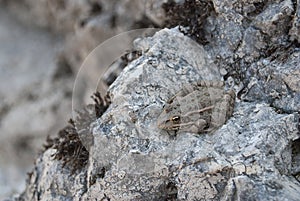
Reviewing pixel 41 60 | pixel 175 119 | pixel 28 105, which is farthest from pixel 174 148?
pixel 41 60

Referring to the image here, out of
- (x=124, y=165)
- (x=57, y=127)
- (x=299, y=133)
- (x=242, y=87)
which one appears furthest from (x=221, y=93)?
(x=57, y=127)

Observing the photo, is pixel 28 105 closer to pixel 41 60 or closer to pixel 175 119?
pixel 41 60

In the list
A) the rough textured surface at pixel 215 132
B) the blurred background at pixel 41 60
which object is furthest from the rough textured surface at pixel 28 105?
the rough textured surface at pixel 215 132

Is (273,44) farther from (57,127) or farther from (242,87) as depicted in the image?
(57,127)

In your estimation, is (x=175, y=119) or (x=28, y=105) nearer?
(x=175, y=119)

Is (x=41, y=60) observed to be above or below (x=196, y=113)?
above

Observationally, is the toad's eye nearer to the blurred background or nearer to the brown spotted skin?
the brown spotted skin
